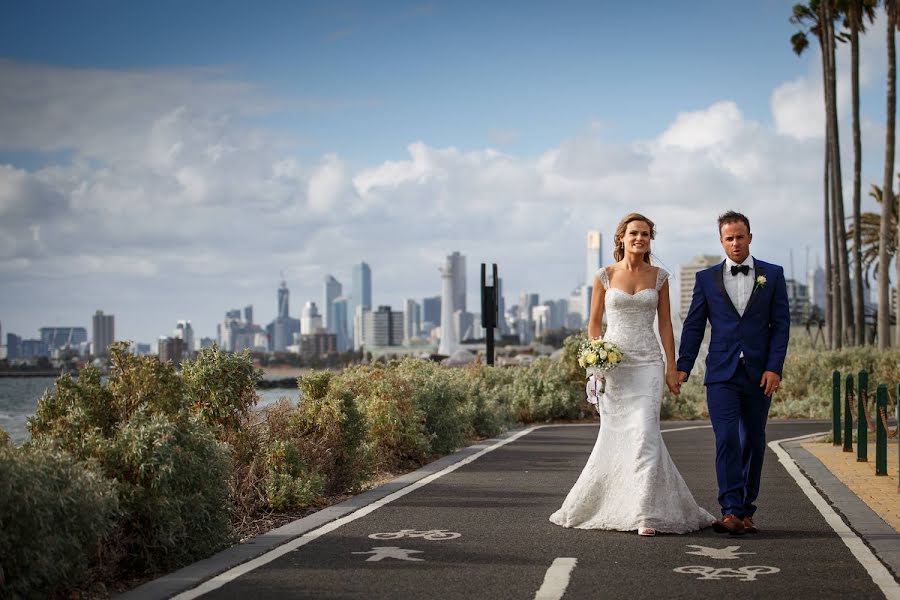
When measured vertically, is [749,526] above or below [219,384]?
below

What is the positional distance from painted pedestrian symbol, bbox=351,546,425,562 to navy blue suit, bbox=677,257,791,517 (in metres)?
2.42

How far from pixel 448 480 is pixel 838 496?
403cm

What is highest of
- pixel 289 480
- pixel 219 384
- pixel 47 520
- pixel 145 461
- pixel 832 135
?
pixel 832 135

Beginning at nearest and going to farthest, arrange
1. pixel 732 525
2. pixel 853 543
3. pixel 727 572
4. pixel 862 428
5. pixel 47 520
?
pixel 47 520 < pixel 727 572 < pixel 853 543 < pixel 732 525 < pixel 862 428

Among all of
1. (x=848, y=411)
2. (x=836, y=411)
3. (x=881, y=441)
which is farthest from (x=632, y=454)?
(x=836, y=411)

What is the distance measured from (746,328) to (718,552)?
179cm

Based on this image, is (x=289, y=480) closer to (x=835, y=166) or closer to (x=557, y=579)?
(x=557, y=579)

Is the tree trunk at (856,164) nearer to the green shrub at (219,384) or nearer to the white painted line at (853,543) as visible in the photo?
the white painted line at (853,543)

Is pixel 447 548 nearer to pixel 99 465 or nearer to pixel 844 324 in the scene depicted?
pixel 99 465

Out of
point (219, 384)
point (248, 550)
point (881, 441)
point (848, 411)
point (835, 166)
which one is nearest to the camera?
point (248, 550)

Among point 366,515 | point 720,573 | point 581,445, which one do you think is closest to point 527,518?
point 366,515

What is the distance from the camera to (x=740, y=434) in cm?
928

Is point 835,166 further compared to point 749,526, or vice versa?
point 835,166

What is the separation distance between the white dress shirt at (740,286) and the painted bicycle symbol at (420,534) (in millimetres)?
2731
